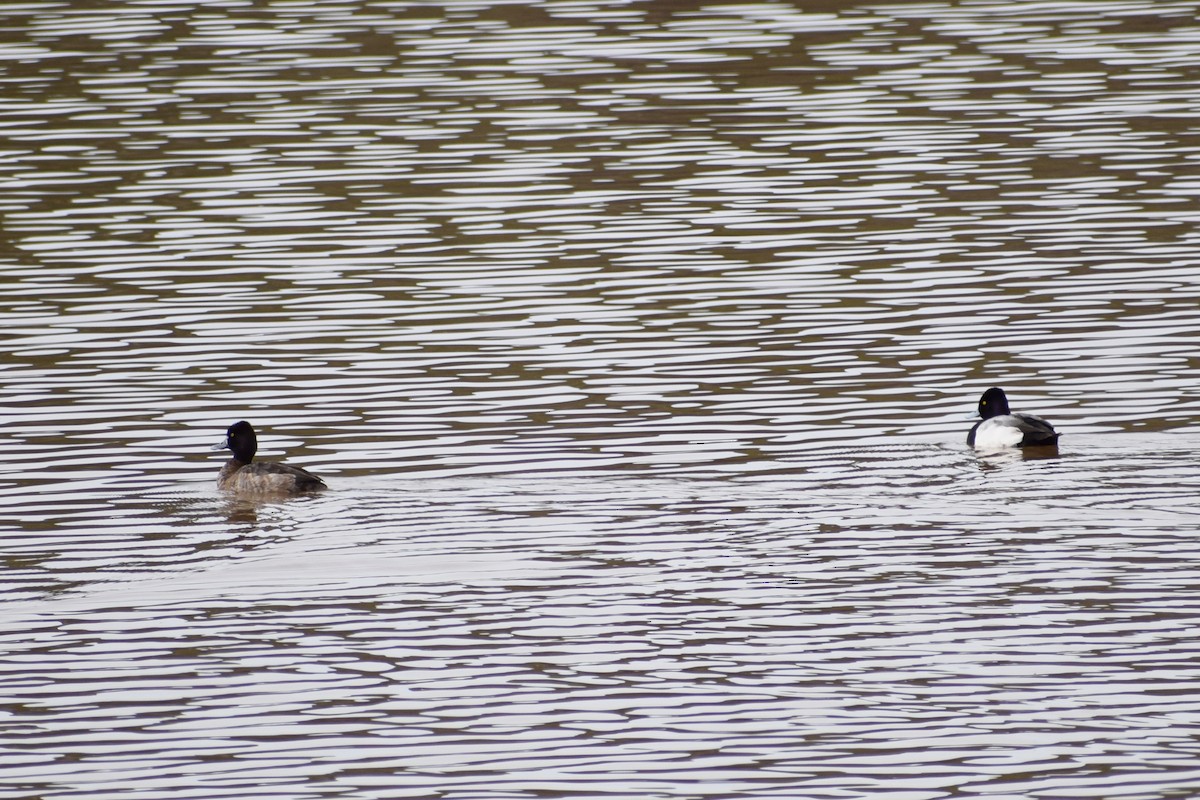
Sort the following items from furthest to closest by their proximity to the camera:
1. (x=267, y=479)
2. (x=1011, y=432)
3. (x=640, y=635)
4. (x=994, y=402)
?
(x=994, y=402)
(x=1011, y=432)
(x=267, y=479)
(x=640, y=635)

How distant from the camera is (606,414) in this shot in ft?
52.9

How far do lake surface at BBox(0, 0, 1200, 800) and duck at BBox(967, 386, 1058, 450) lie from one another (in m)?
0.12

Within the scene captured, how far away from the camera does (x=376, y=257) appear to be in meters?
21.7

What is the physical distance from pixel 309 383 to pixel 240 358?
104 centimetres

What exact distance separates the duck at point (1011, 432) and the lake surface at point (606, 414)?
122 millimetres

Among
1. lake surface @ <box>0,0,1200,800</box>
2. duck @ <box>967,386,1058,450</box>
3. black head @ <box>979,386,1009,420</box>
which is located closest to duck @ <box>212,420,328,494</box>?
lake surface @ <box>0,0,1200,800</box>

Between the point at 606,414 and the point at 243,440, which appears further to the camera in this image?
the point at 606,414

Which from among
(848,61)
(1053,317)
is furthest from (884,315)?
(848,61)

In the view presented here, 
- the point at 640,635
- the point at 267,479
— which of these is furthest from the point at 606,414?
the point at 640,635

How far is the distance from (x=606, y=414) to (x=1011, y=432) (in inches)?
122

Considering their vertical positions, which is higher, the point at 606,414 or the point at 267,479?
the point at 267,479

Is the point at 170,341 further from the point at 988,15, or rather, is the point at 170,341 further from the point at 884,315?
the point at 988,15

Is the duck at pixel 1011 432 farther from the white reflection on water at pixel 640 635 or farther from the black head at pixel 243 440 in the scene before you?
the black head at pixel 243 440

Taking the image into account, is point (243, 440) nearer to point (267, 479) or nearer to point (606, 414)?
point (267, 479)
